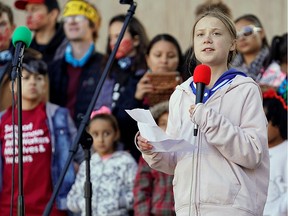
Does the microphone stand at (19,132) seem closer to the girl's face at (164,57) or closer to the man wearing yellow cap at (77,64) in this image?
the girl's face at (164,57)

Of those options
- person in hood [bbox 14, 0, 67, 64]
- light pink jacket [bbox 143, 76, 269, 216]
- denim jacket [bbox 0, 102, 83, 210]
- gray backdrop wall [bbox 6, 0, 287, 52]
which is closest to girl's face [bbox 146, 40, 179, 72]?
denim jacket [bbox 0, 102, 83, 210]

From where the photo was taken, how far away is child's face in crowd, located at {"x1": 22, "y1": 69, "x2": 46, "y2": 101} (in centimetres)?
804

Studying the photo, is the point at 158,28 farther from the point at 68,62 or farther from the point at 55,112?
the point at 55,112

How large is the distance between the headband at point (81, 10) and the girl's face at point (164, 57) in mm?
999

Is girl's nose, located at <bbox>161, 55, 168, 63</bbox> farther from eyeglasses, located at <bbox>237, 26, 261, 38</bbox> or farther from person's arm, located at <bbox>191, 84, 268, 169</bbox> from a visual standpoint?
person's arm, located at <bbox>191, 84, 268, 169</bbox>

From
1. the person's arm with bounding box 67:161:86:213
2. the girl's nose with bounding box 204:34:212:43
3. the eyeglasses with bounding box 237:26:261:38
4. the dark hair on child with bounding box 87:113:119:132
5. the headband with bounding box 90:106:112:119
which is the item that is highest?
the eyeglasses with bounding box 237:26:261:38

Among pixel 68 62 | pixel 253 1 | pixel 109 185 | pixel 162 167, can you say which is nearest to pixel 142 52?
pixel 68 62

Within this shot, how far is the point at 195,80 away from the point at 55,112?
3.34m

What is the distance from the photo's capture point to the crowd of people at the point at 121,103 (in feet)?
16.8

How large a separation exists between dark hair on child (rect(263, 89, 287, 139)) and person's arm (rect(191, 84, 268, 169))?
2.28 metres

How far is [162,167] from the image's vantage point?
5.18 m

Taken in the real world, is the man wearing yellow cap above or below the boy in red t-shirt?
above

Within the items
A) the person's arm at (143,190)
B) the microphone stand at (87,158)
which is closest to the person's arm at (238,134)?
the microphone stand at (87,158)

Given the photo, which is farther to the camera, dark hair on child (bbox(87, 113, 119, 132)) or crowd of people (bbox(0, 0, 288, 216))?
dark hair on child (bbox(87, 113, 119, 132))
